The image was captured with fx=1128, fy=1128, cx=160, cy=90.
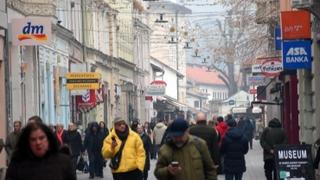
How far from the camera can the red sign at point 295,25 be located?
87.0 feet

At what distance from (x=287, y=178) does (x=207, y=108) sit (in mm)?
149161

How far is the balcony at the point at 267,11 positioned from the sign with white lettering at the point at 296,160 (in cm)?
1862

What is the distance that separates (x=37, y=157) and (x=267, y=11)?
32.2m

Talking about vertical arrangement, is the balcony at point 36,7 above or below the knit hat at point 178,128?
above

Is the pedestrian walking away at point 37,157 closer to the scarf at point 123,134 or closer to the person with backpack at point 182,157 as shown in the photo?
the person with backpack at point 182,157

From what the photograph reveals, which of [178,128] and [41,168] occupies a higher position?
[178,128]

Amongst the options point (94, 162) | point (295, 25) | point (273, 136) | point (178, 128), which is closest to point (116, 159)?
point (178, 128)

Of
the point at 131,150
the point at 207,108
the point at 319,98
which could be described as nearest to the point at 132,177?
the point at 131,150

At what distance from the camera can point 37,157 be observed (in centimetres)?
983

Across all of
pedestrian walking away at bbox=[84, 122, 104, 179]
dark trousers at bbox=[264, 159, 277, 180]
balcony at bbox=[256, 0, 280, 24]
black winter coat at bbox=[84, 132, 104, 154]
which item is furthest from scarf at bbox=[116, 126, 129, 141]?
balcony at bbox=[256, 0, 280, 24]

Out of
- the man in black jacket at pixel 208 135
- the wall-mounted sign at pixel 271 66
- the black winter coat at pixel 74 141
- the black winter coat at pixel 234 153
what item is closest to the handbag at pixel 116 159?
the man in black jacket at pixel 208 135

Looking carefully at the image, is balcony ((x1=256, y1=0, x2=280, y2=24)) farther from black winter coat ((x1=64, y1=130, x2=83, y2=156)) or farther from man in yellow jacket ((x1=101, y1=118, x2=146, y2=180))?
man in yellow jacket ((x1=101, y1=118, x2=146, y2=180))

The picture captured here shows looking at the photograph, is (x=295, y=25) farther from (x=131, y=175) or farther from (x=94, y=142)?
(x=131, y=175)

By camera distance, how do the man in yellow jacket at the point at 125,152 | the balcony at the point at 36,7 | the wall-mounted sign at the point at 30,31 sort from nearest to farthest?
the man in yellow jacket at the point at 125,152, the wall-mounted sign at the point at 30,31, the balcony at the point at 36,7
